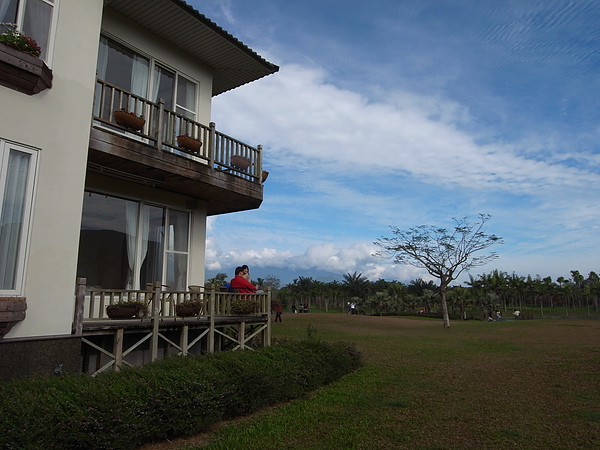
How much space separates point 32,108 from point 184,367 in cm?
437

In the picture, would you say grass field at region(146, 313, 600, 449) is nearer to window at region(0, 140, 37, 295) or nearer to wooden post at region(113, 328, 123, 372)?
wooden post at region(113, 328, 123, 372)

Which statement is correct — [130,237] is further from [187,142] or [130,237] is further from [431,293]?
[431,293]

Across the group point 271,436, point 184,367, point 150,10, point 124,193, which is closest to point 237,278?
point 124,193

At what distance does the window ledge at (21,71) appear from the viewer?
6168 mm

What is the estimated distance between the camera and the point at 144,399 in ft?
18.8

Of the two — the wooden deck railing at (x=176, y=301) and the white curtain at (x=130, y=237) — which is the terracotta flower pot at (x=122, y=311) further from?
the white curtain at (x=130, y=237)

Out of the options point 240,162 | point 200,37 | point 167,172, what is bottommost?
point 167,172

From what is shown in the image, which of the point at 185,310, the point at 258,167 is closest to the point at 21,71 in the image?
the point at 185,310

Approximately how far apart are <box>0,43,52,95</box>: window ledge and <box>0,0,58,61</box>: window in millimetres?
706

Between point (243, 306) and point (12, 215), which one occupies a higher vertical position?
point (12, 215)

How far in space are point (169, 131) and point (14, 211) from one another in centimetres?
407

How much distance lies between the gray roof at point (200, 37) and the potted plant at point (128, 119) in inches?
96.9

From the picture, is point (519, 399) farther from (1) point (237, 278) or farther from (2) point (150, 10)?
(2) point (150, 10)

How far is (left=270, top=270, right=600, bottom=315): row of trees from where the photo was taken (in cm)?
5669
